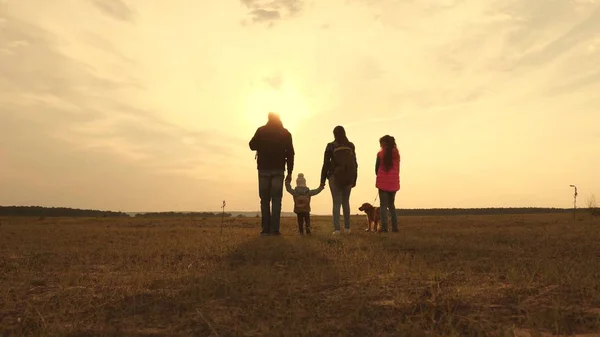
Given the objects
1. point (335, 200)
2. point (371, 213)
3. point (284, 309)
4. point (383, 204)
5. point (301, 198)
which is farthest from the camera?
point (371, 213)

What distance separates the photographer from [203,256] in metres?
6.84

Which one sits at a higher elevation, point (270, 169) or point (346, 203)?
point (270, 169)

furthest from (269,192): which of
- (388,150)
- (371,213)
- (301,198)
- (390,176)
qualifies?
(371,213)

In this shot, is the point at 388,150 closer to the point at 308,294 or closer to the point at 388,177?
the point at 388,177

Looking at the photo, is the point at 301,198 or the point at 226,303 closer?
the point at 226,303

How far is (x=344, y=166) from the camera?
11078 millimetres

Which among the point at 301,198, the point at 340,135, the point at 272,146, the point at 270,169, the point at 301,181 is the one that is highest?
the point at 340,135

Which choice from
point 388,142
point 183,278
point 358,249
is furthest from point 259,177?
point 183,278

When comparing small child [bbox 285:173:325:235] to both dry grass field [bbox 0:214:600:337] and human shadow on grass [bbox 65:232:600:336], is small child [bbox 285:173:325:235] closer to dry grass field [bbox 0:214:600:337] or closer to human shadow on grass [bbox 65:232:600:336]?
dry grass field [bbox 0:214:600:337]

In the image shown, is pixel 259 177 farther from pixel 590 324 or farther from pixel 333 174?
pixel 590 324

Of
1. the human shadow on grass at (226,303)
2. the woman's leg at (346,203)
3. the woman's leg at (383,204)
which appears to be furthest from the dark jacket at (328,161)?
the human shadow on grass at (226,303)

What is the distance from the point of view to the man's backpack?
36.4 feet

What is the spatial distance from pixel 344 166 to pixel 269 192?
1918 millimetres

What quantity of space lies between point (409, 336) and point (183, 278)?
9.27 feet
